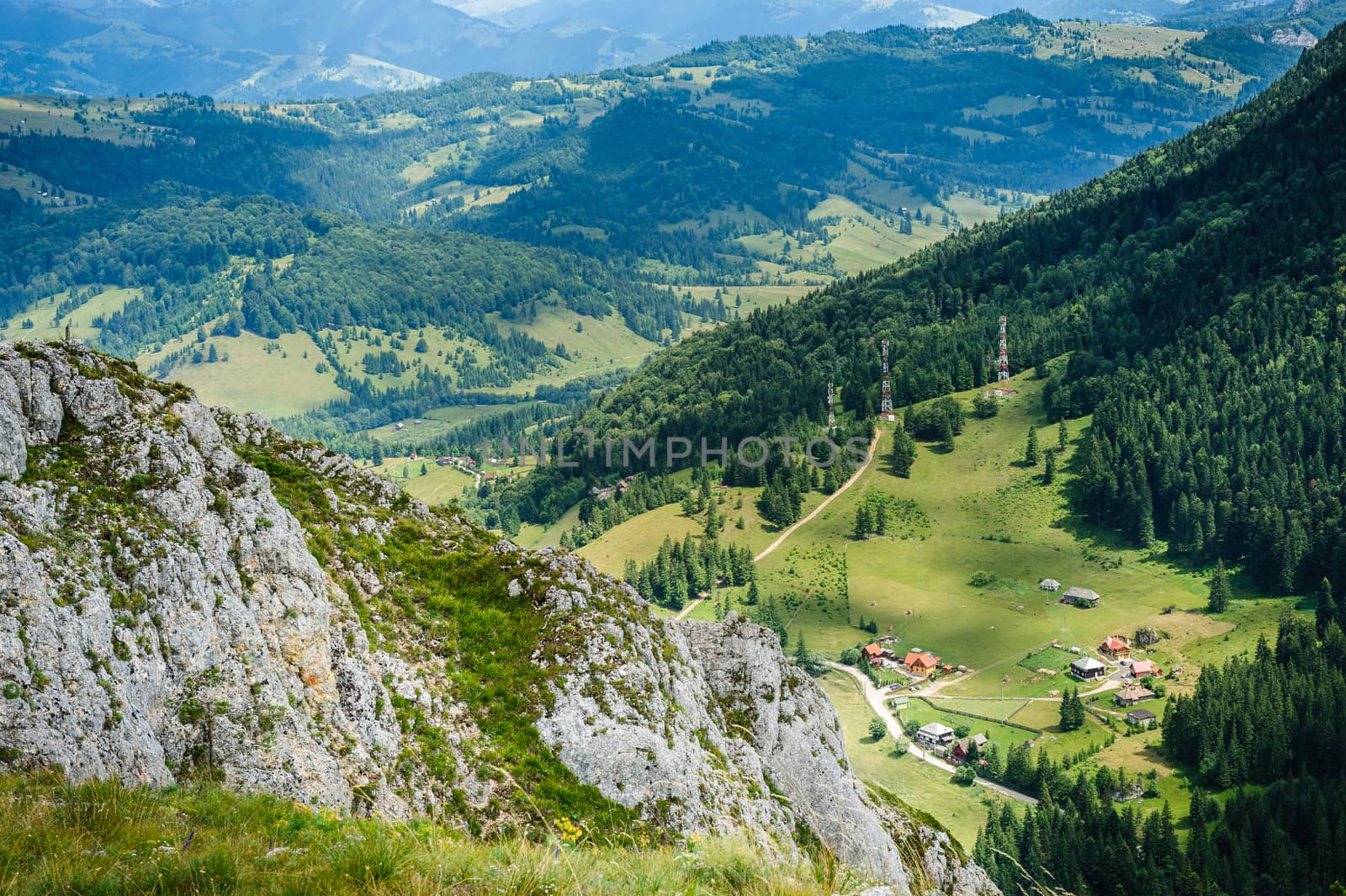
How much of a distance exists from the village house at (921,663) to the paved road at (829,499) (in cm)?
3772

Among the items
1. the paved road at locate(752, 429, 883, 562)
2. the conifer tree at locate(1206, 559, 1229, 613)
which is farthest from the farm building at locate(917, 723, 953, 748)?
the paved road at locate(752, 429, 883, 562)

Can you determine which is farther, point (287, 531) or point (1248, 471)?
point (1248, 471)

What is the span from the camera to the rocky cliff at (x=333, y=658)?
2498 cm

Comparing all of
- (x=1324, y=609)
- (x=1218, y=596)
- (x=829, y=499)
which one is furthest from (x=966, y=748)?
(x=829, y=499)

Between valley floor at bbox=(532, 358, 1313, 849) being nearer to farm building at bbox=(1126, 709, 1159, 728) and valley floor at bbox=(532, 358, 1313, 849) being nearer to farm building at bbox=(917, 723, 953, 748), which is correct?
farm building at bbox=(1126, 709, 1159, 728)

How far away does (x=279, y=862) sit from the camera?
54.9 ft

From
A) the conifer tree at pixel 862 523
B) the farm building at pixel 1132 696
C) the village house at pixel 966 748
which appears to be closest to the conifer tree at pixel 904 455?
the conifer tree at pixel 862 523

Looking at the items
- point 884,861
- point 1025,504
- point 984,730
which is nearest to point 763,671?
point 884,861

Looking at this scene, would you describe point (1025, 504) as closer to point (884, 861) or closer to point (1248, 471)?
point (1248, 471)

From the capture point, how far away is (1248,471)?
158875 millimetres

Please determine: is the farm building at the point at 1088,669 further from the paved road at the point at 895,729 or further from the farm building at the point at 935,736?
the paved road at the point at 895,729

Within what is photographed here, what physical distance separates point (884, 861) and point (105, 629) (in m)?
28.3

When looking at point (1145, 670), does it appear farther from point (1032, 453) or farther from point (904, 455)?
point (904, 455)

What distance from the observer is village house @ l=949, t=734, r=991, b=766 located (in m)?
106
